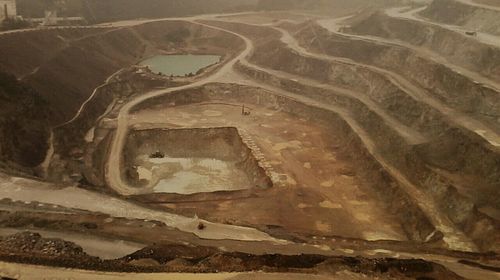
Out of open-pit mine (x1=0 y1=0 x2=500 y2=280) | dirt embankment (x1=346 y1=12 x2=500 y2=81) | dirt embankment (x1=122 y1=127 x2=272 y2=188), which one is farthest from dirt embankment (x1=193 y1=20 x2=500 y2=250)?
dirt embankment (x1=122 y1=127 x2=272 y2=188)

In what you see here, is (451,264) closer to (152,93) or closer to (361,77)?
(361,77)

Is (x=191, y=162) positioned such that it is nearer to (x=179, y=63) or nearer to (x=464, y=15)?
(x=179, y=63)

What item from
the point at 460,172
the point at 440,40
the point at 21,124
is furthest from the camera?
the point at 440,40

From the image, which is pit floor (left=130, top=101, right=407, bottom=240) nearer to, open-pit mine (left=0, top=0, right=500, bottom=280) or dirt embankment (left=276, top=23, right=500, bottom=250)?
open-pit mine (left=0, top=0, right=500, bottom=280)

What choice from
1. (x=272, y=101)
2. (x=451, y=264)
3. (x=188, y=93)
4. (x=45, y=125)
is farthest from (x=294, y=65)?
(x=451, y=264)

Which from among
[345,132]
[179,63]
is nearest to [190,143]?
[345,132]

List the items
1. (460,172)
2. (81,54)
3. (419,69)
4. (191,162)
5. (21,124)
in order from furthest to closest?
1. (81,54)
2. (419,69)
3. (191,162)
4. (21,124)
5. (460,172)
